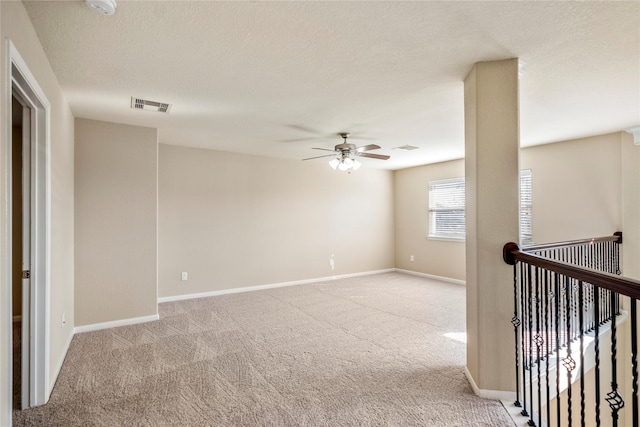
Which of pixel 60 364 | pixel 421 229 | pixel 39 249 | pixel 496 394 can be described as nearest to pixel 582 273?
pixel 496 394

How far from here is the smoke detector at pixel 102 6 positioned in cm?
169

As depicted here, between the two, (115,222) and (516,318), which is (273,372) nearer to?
(516,318)

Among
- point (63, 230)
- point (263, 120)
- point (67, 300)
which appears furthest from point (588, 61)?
point (67, 300)

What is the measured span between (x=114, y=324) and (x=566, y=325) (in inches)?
176

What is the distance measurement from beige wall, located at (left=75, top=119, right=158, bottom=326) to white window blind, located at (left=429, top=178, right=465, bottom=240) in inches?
198

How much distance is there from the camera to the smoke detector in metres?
1.69

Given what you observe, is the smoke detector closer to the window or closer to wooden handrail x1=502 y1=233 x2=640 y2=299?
wooden handrail x1=502 y1=233 x2=640 y2=299

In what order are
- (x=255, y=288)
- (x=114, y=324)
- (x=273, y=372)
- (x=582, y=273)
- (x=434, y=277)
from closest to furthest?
(x=582, y=273) → (x=273, y=372) → (x=114, y=324) → (x=255, y=288) → (x=434, y=277)

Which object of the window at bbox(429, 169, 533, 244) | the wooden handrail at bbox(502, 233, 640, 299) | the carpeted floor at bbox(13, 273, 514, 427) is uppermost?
the window at bbox(429, 169, 533, 244)

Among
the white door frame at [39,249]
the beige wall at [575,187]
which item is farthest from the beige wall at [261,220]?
the beige wall at [575,187]

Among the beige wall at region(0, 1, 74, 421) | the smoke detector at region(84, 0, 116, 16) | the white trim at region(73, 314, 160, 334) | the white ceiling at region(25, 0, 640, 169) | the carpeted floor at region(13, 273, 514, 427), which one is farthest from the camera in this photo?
the white trim at region(73, 314, 160, 334)

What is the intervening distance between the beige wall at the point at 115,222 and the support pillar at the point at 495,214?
3570 mm

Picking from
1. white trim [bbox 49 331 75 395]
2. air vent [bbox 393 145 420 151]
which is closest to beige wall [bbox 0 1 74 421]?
white trim [bbox 49 331 75 395]

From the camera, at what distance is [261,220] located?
5.80 meters
